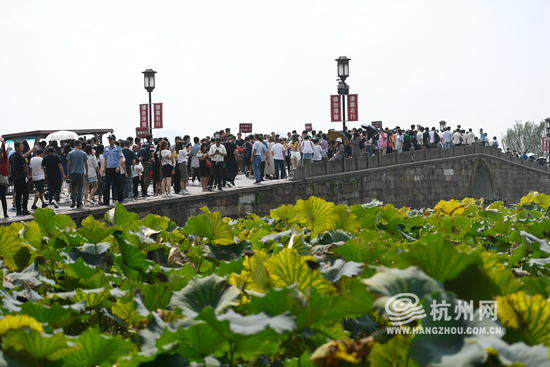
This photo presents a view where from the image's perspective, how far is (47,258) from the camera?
1976 mm

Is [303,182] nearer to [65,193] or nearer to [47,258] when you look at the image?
[65,193]

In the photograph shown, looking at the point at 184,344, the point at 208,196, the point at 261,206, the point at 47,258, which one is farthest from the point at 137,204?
the point at 184,344

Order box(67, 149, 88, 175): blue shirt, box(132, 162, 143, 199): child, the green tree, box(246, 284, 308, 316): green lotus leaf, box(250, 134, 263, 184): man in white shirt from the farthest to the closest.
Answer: the green tree
box(250, 134, 263, 184): man in white shirt
box(132, 162, 143, 199): child
box(67, 149, 88, 175): blue shirt
box(246, 284, 308, 316): green lotus leaf

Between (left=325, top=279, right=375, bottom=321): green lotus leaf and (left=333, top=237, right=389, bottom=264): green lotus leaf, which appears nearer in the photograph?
(left=325, top=279, right=375, bottom=321): green lotus leaf

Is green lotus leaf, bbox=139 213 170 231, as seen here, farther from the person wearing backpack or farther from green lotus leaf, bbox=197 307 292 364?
the person wearing backpack

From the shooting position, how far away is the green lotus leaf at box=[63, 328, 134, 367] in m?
0.93

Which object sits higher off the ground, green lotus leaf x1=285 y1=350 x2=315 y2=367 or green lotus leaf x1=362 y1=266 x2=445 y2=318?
green lotus leaf x1=362 y1=266 x2=445 y2=318

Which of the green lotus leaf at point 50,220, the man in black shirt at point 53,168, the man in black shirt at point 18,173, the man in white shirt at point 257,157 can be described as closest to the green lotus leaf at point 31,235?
the green lotus leaf at point 50,220

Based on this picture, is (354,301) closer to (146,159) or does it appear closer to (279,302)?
(279,302)

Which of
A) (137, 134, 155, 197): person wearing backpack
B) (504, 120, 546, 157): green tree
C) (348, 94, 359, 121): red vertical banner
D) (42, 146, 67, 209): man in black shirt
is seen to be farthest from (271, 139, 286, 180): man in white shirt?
(504, 120, 546, 157): green tree

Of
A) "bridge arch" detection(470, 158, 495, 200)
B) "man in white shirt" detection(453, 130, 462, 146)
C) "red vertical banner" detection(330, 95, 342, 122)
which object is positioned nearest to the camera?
"red vertical banner" detection(330, 95, 342, 122)

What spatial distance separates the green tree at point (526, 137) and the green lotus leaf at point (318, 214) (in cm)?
7520

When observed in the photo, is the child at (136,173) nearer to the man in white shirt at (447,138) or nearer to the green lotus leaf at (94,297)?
the green lotus leaf at (94,297)

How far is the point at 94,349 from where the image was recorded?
3.07ft
